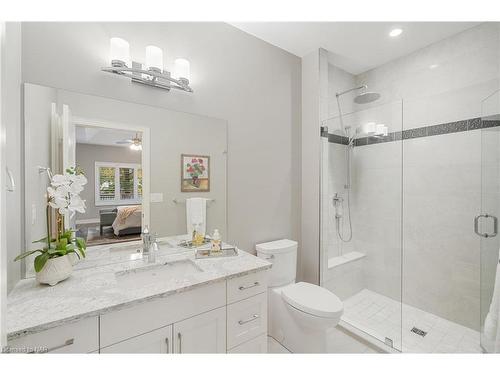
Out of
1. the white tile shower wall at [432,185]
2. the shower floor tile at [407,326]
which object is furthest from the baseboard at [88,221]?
the white tile shower wall at [432,185]

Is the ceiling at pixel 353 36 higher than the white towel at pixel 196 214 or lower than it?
higher

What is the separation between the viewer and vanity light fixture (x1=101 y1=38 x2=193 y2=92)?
132cm

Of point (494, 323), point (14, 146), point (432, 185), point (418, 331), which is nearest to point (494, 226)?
point (432, 185)

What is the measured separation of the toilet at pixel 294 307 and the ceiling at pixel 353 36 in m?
1.82

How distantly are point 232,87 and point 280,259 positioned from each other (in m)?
1.47

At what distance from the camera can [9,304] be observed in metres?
0.90

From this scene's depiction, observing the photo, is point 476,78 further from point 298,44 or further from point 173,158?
point 173,158

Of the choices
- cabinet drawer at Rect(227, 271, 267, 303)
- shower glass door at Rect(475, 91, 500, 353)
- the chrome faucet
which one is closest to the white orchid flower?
the chrome faucet

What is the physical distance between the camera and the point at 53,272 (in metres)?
1.02

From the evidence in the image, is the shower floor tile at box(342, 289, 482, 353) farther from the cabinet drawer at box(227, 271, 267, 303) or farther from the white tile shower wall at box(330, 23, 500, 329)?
the cabinet drawer at box(227, 271, 267, 303)

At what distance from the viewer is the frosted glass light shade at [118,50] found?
4.32ft

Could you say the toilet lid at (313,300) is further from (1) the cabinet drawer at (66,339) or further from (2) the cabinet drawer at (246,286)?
(1) the cabinet drawer at (66,339)
